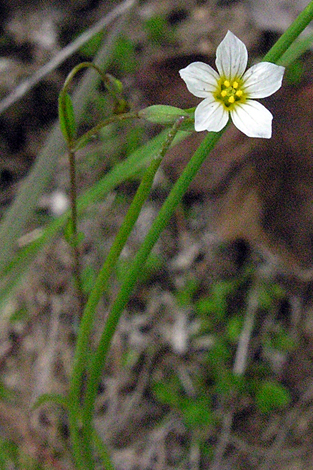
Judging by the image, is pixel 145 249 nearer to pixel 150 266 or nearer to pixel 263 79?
pixel 263 79

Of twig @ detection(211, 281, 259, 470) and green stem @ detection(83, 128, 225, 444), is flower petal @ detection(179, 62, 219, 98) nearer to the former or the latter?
green stem @ detection(83, 128, 225, 444)

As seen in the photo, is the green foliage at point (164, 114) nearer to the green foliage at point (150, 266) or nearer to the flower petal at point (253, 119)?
the flower petal at point (253, 119)

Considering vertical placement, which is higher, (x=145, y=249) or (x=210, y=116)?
(x=210, y=116)

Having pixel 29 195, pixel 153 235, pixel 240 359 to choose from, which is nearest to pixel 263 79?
pixel 153 235

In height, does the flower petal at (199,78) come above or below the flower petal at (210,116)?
above

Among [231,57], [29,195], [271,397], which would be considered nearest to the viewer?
[231,57]

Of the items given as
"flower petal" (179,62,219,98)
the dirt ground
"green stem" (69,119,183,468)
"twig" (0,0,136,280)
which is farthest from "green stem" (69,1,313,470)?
the dirt ground

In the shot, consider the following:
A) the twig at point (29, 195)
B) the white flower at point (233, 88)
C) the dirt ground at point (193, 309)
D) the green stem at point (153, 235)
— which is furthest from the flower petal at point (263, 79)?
the dirt ground at point (193, 309)
